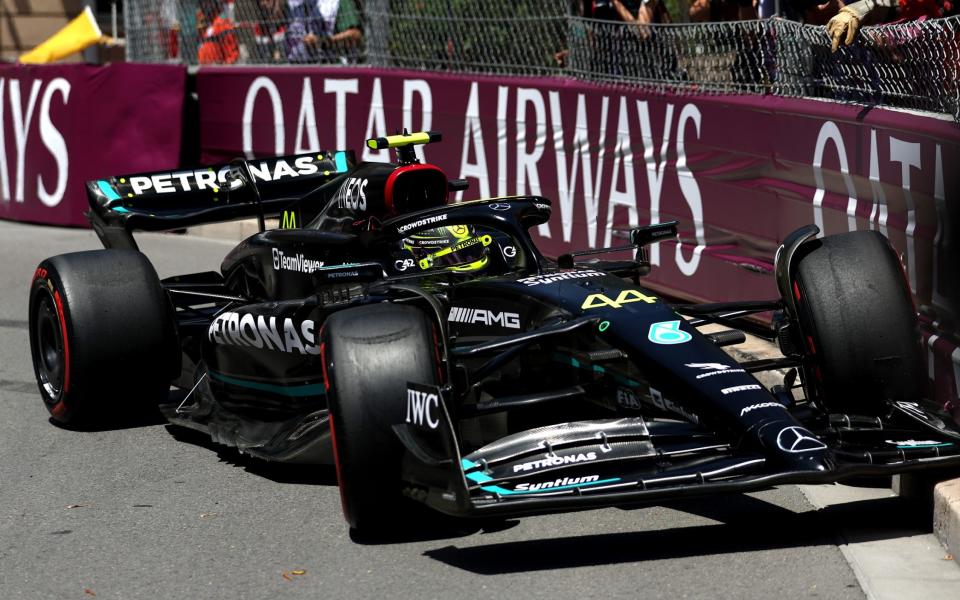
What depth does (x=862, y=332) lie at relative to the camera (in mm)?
5184

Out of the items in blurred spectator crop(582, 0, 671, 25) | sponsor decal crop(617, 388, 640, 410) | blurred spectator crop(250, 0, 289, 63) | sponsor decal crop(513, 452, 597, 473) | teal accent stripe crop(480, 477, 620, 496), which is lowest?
teal accent stripe crop(480, 477, 620, 496)

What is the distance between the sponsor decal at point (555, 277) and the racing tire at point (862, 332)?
793 millimetres

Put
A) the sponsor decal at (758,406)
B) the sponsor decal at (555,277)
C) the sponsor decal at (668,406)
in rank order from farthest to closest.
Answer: the sponsor decal at (555,277) < the sponsor decal at (668,406) < the sponsor decal at (758,406)

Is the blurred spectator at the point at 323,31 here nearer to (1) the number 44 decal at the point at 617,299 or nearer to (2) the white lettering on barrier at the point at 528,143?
(2) the white lettering on barrier at the point at 528,143

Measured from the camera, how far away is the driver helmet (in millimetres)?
6223

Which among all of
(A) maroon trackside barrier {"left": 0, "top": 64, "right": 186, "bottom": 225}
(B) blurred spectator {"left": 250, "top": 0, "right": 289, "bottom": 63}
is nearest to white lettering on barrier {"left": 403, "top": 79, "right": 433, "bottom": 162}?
(B) blurred spectator {"left": 250, "top": 0, "right": 289, "bottom": 63}

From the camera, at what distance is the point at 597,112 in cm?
925

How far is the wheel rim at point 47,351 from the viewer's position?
6754 millimetres

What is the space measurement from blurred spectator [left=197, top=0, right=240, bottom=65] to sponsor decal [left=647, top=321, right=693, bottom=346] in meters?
8.93

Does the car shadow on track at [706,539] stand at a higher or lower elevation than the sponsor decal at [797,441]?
lower

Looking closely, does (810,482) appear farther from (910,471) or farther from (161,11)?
(161,11)

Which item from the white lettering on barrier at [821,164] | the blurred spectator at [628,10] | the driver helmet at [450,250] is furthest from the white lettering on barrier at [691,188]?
the driver helmet at [450,250]

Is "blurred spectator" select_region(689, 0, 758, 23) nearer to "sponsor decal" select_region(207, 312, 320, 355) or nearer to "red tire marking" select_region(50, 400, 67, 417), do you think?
"sponsor decal" select_region(207, 312, 320, 355)

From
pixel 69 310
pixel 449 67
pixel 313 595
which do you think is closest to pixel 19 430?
pixel 69 310
